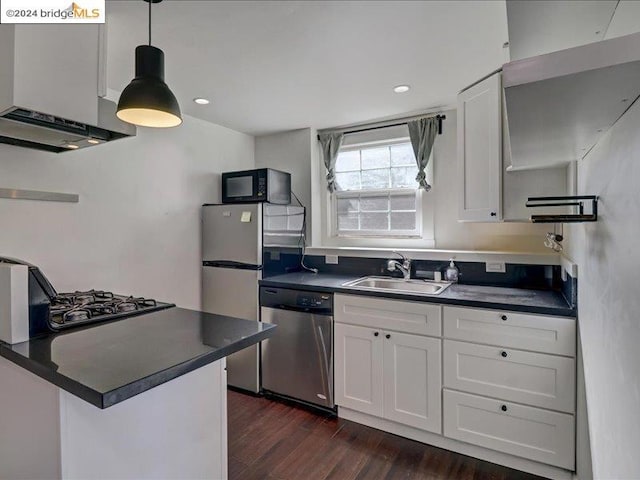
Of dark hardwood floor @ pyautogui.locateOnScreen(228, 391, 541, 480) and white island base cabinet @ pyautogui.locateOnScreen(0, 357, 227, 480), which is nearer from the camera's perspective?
white island base cabinet @ pyautogui.locateOnScreen(0, 357, 227, 480)

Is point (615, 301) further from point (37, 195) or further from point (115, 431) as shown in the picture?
point (37, 195)

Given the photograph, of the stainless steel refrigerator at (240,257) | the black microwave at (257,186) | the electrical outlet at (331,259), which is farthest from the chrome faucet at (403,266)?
the black microwave at (257,186)

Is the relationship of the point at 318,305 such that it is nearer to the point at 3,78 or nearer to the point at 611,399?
the point at 611,399

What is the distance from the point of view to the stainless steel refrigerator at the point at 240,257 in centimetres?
277

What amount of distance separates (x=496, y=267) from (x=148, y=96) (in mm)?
2365

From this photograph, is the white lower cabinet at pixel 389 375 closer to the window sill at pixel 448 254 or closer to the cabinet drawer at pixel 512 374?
the cabinet drawer at pixel 512 374

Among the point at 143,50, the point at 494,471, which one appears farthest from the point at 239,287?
the point at 494,471

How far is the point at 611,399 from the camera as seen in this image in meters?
0.97

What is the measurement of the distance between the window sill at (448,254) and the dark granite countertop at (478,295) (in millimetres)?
208

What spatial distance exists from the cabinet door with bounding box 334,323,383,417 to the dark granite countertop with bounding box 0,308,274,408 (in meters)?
1.09

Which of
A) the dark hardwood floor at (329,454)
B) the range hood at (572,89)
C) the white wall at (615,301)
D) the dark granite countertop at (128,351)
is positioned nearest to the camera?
the range hood at (572,89)

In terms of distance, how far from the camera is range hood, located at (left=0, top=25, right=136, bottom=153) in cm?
127

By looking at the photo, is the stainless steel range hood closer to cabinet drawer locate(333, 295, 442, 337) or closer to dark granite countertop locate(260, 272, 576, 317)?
dark granite countertop locate(260, 272, 576, 317)

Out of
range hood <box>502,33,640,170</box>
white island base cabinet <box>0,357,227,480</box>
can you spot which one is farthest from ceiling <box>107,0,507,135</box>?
white island base cabinet <box>0,357,227,480</box>
